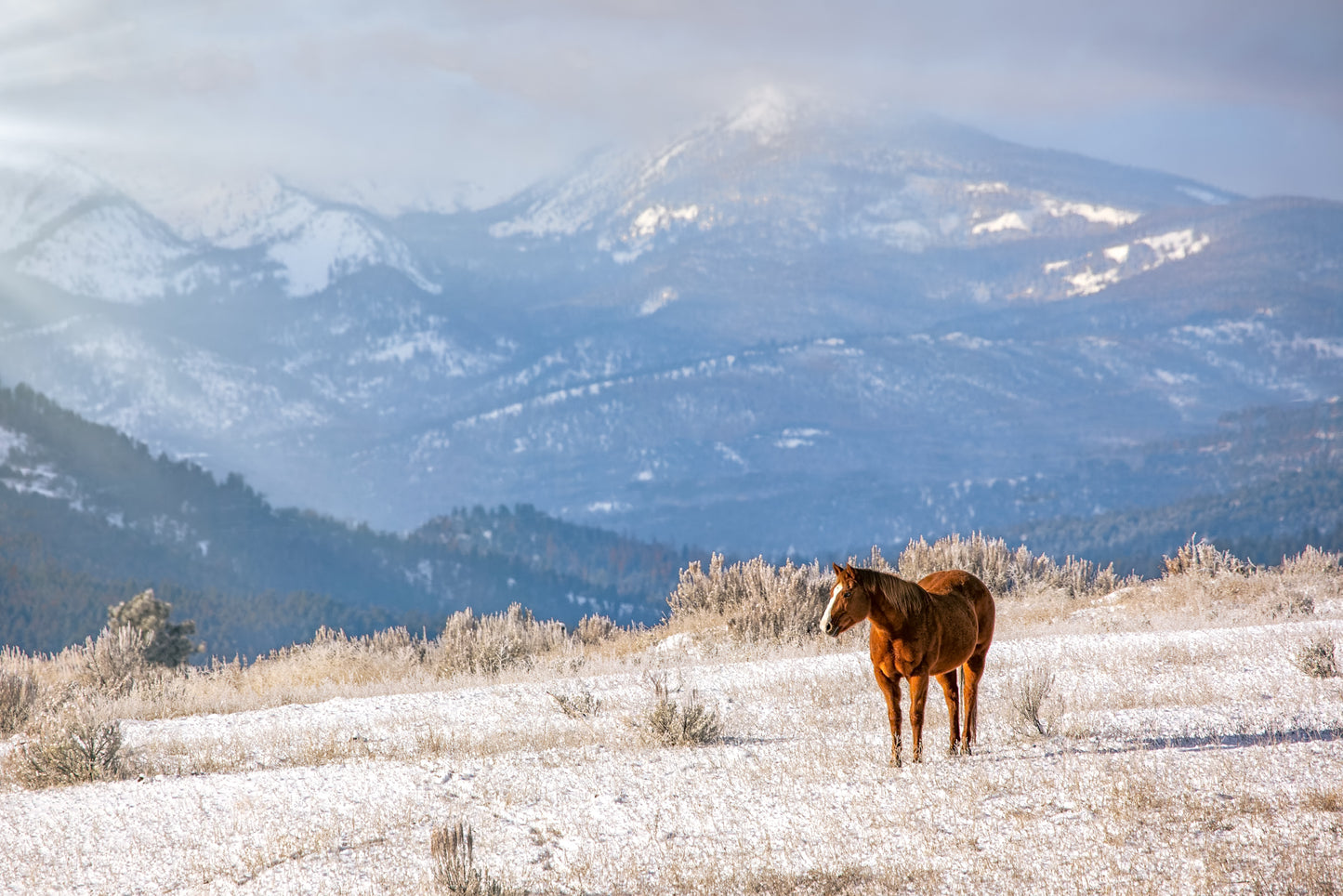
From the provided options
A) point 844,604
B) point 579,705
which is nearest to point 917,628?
point 844,604

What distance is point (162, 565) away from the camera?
547 ft

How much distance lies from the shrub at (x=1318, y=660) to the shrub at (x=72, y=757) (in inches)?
389

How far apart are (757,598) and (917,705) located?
8616 mm

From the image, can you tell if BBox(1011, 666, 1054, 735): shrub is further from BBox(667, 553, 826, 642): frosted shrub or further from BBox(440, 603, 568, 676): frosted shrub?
BBox(440, 603, 568, 676): frosted shrub

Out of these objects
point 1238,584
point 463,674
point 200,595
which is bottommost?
point 200,595

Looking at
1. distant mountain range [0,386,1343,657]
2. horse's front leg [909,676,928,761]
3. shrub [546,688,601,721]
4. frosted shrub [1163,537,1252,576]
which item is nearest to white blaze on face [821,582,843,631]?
horse's front leg [909,676,928,761]

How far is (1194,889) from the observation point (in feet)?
19.5

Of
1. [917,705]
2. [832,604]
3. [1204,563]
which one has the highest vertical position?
[832,604]

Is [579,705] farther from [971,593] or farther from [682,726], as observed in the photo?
[971,593]

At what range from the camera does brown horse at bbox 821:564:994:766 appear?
→ 7.21 m

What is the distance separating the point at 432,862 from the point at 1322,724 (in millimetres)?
6364

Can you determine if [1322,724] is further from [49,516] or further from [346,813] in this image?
[49,516]

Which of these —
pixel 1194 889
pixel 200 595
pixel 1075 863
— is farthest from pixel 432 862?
pixel 200 595

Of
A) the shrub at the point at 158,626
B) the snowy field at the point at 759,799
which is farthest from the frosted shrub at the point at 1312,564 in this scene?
the shrub at the point at 158,626
